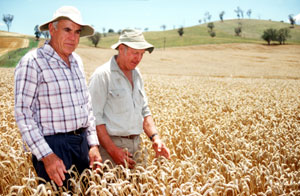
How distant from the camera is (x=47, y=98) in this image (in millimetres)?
2455

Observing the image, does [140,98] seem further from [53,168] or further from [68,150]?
[53,168]

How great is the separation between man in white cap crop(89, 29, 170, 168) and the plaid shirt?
28 cm

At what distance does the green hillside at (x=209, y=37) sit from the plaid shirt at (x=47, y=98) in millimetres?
87746

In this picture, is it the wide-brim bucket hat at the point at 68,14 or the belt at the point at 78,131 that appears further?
the belt at the point at 78,131

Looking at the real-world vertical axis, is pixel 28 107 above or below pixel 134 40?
below

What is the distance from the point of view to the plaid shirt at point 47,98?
2264 mm

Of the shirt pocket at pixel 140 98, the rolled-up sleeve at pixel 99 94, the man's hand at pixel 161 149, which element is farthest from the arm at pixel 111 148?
the shirt pocket at pixel 140 98

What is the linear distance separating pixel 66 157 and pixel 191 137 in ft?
8.83

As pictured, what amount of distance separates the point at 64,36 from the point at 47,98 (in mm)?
726

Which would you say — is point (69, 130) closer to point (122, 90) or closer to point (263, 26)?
point (122, 90)

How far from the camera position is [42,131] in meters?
2.48

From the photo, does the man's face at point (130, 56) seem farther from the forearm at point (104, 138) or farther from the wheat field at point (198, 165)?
the wheat field at point (198, 165)

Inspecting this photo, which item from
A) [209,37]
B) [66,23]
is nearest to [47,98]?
[66,23]

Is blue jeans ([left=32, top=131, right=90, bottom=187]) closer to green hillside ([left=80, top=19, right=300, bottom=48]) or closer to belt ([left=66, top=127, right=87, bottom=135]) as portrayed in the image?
belt ([left=66, top=127, right=87, bottom=135])
